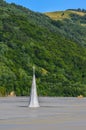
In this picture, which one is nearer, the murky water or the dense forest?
the murky water

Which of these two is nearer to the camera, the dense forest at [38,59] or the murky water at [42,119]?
the murky water at [42,119]

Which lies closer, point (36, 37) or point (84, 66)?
point (84, 66)

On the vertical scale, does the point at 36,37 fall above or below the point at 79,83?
above

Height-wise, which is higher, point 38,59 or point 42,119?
point 42,119

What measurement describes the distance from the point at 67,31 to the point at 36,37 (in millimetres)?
36346

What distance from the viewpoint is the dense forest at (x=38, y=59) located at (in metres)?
85.4

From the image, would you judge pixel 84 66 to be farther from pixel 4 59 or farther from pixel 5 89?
pixel 5 89

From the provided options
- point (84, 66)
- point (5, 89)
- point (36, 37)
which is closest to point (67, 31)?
point (36, 37)

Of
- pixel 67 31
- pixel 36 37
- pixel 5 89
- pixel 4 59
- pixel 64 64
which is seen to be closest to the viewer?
pixel 5 89

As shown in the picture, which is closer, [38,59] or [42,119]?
[42,119]

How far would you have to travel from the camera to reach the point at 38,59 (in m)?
106

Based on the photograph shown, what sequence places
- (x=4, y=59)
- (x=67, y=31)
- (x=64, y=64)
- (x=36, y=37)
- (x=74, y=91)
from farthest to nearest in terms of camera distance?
(x=67, y=31) → (x=36, y=37) → (x=64, y=64) → (x=4, y=59) → (x=74, y=91)

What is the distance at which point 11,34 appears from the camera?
11412cm

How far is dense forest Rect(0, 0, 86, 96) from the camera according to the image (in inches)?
3364
